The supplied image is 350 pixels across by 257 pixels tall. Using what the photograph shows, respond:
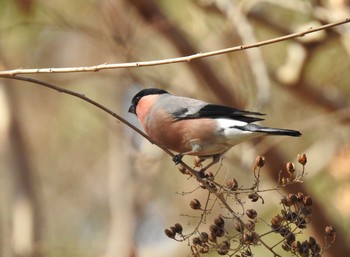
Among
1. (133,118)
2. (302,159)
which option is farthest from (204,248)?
(133,118)

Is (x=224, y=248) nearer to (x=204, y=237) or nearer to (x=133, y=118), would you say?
(x=204, y=237)

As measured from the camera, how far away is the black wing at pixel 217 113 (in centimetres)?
278

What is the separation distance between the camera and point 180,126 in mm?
2867

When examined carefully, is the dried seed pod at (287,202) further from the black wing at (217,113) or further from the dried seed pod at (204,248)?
the black wing at (217,113)

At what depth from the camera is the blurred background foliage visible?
469 centimetres

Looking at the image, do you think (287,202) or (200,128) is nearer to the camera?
(287,202)

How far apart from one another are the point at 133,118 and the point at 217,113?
233cm

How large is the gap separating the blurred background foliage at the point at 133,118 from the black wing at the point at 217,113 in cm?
96

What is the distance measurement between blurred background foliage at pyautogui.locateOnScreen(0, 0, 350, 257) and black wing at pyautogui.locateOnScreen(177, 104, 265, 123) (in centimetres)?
96

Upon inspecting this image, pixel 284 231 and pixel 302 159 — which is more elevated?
pixel 302 159

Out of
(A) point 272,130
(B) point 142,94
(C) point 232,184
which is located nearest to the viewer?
(C) point 232,184

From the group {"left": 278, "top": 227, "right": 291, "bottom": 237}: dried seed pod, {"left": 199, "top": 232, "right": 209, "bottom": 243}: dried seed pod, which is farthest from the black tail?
{"left": 199, "top": 232, "right": 209, "bottom": 243}: dried seed pod

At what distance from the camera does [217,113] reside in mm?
2857

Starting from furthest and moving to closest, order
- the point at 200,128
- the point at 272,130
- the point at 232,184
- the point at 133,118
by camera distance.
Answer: the point at 133,118, the point at 200,128, the point at 272,130, the point at 232,184
